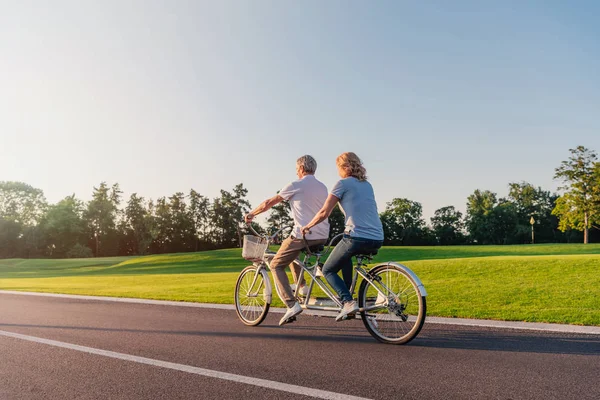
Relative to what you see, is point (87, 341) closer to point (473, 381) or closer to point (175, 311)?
point (175, 311)

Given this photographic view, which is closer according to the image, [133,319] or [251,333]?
[251,333]

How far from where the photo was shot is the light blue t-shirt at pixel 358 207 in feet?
19.2

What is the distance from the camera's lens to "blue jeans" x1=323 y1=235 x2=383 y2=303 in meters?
5.86

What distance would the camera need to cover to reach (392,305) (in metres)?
5.61

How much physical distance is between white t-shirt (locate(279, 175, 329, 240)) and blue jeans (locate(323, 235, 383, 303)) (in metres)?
0.52

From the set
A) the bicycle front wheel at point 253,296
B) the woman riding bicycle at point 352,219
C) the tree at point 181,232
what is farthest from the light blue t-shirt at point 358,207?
the tree at point 181,232

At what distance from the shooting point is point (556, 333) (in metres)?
6.09

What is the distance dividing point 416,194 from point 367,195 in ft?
322

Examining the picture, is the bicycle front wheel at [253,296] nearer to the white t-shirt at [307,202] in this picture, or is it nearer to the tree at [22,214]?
the white t-shirt at [307,202]

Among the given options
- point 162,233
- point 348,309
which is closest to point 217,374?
point 348,309

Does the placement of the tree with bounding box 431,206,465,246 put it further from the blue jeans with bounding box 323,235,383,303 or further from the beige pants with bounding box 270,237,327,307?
the blue jeans with bounding box 323,235,383,303

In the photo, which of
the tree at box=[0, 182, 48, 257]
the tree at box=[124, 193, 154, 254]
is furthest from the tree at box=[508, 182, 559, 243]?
the tree at box=[0, 182, 48, 257]

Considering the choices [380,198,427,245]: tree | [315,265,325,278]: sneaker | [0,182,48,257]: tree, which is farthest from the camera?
[380,198,427,245]: tree

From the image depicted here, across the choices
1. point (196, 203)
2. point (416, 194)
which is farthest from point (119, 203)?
point (416, 194)
